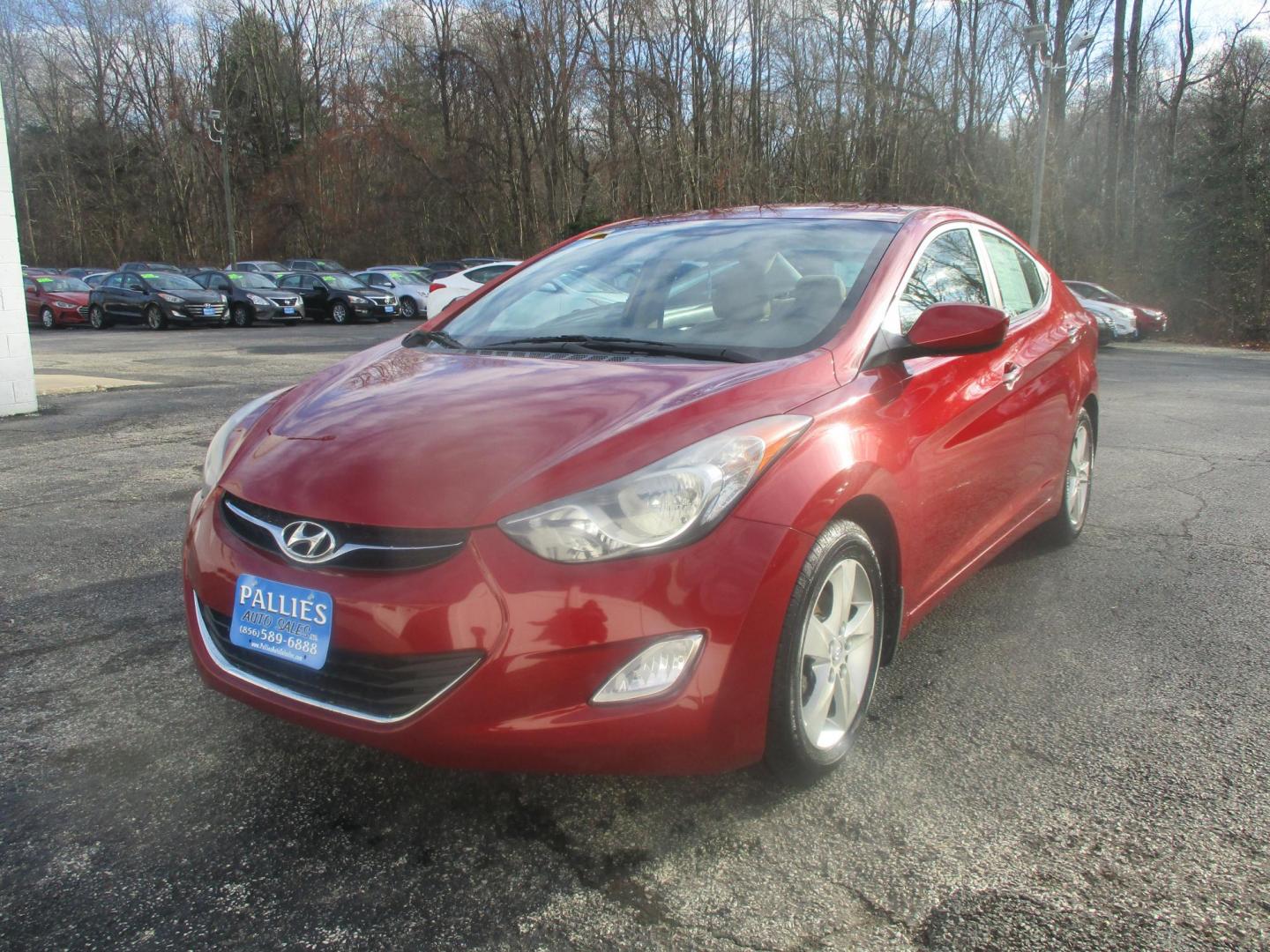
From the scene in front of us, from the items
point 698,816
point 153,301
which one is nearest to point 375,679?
point 698,816

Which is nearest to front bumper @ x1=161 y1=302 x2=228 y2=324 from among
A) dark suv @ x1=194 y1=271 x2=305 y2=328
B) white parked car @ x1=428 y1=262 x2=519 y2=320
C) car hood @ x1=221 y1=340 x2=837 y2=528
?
dark suv @ x1=194 y1=271 x2=305 y2=328

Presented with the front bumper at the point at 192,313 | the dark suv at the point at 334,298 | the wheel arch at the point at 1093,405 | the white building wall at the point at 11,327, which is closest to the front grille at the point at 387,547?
the wheel arch at the point at 1093,405

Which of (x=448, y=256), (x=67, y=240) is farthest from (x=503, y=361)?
(x=67, y=240)

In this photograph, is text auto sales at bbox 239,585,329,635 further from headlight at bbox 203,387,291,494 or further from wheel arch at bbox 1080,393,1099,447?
wheel arch at bbox 1080,393,1099,447

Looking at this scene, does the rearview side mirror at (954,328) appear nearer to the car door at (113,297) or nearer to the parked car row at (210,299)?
the parked car row at (210,299)

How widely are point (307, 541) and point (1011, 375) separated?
8.61 ft

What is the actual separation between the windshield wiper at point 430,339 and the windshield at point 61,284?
88.3 feet

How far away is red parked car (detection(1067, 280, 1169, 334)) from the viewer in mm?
24617

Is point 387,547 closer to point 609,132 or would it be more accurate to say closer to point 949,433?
point 949,433

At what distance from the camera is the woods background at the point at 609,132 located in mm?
29969

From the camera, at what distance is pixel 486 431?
246cm

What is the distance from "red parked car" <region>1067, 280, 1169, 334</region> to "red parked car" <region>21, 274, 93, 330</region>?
986 inches

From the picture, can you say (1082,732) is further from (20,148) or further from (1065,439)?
(20,148)

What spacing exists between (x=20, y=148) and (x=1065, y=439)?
62.4 m
